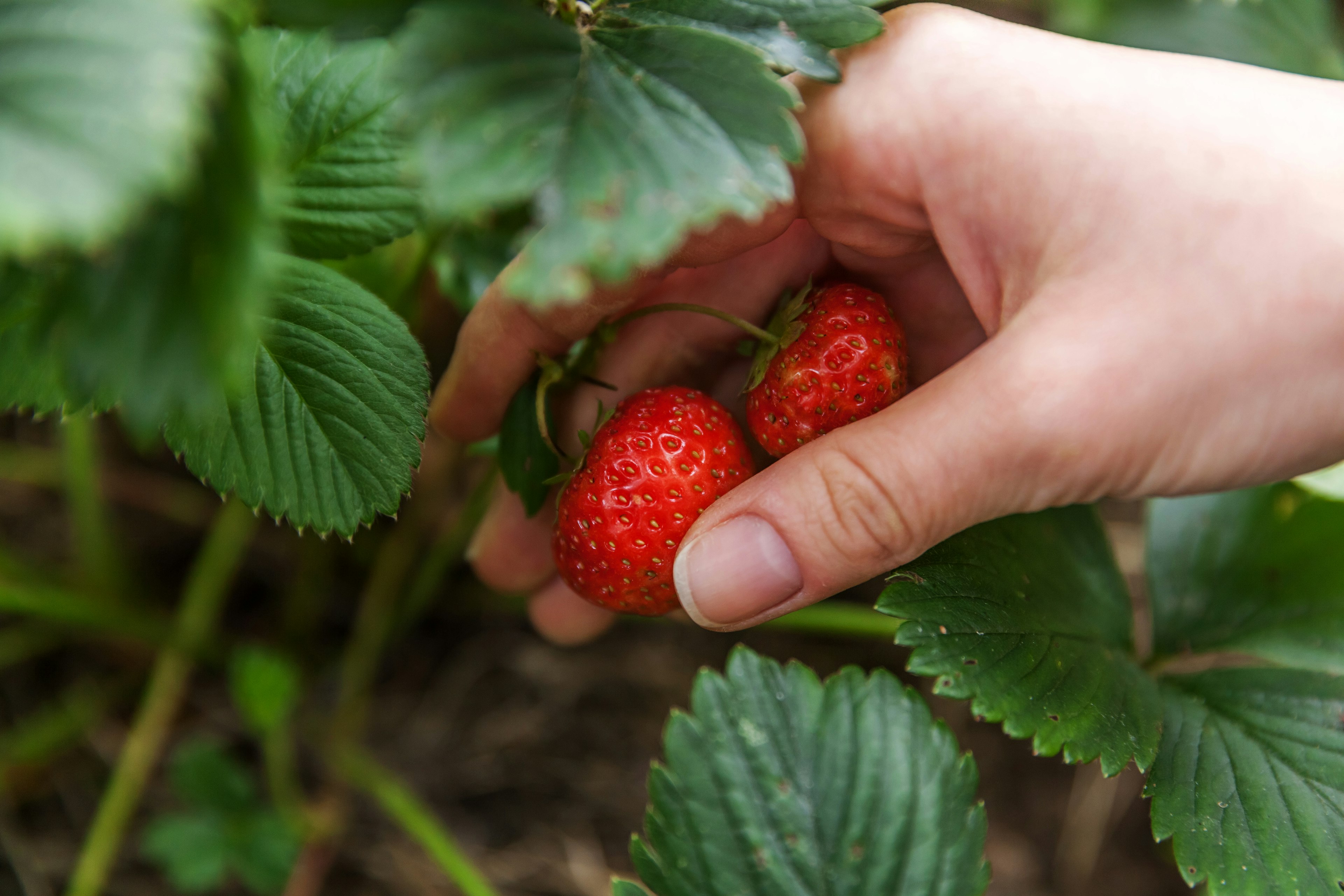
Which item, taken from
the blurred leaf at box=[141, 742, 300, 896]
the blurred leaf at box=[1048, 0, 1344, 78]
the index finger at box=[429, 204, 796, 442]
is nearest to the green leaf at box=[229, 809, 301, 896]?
the blurred leaf at box=[141, 742, 300, 896]

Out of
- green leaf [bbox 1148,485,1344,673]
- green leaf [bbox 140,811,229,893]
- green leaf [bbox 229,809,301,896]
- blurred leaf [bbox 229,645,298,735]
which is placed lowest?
green leaf [bbox 229,809,301,896]

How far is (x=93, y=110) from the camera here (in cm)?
37

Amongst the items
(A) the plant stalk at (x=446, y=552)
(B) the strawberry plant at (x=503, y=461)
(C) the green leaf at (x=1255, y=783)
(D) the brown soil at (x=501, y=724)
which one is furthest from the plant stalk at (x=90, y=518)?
(C) the green leaf at (x=1255, y=783)

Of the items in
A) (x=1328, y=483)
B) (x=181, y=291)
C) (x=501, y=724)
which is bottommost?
(x=501, y=724)

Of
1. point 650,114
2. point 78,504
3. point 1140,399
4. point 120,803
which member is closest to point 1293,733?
point 1140,399

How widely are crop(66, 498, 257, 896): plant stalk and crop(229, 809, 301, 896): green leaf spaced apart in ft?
0.56

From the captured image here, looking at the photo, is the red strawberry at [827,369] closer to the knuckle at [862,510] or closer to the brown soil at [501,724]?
the knuckle at [862,510]

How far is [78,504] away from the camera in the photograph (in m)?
1.23

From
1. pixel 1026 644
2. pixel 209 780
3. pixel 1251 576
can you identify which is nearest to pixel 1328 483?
pixel 1251 576

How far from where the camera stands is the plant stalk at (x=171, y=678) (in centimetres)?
118

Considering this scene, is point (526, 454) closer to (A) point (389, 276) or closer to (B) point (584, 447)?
(B) point (584, 447)

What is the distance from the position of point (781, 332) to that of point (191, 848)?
92 cm

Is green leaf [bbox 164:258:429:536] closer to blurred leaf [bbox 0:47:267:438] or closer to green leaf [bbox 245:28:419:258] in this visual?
green leaf [bbox 245:28:419:258]

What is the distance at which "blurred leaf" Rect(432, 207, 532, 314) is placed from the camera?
1.04 metres
